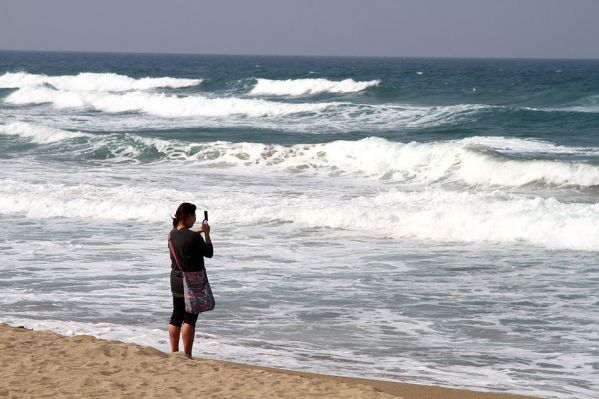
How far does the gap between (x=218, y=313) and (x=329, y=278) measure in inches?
85.0

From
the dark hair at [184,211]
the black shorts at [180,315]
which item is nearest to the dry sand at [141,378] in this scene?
the black shorts at [180,315]

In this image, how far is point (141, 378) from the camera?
6.92 metres

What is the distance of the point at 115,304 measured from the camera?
10531 mm

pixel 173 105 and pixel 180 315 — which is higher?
pixel 173 105

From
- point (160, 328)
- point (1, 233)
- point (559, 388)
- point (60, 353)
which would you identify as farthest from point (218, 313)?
point (1, 233)

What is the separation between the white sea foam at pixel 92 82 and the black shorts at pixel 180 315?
66237mm

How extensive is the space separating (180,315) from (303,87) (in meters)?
58.4

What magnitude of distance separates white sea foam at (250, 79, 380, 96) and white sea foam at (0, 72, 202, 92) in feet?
31.5

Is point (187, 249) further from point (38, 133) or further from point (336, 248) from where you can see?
point (38, 133)

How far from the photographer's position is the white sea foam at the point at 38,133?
28.9 meters

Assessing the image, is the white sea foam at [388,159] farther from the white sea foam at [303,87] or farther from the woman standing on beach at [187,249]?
the white sea foam at [303,87]

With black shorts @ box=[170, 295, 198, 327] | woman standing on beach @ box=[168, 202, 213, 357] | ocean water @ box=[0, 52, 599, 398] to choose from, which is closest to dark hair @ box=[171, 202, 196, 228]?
woman standing on beach @ box=[168, 202, 213, 357]

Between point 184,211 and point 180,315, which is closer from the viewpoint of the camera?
point 184,211

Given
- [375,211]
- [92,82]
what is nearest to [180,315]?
[375,211]
